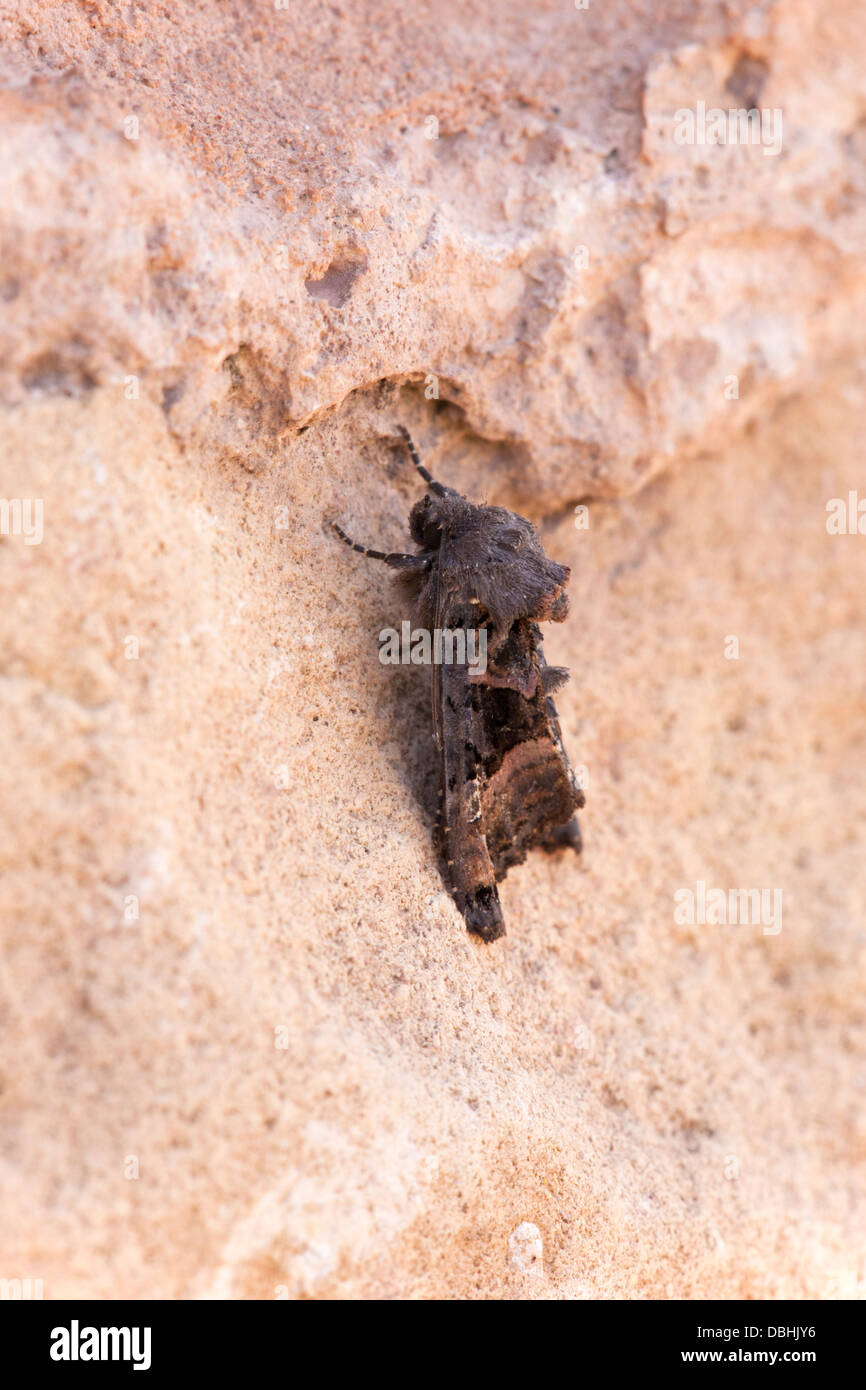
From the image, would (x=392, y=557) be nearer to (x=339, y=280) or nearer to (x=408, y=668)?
(x=408, y=668)

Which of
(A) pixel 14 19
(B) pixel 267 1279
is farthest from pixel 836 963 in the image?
(A) pixel 14 19

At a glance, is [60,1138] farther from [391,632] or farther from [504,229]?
[504,229]

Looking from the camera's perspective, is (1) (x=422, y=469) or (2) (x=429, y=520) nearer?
(2) (x=429, y=520)

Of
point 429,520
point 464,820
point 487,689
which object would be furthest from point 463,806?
point 429,520

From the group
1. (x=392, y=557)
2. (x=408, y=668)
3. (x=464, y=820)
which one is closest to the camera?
(x=464, y=820)

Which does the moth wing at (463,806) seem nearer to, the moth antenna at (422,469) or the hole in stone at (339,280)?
the moth antenna at (422,469)

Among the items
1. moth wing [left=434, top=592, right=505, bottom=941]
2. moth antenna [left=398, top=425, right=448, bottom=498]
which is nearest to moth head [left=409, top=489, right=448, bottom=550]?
moth antenna [left=398, top=425, right=448, bottom=498]

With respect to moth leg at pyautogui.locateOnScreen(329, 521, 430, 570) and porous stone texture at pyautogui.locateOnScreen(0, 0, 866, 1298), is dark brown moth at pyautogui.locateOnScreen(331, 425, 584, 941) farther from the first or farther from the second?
porous stone texture at pyautogui.locateOnScreen(0, 0, 866, 1298)
